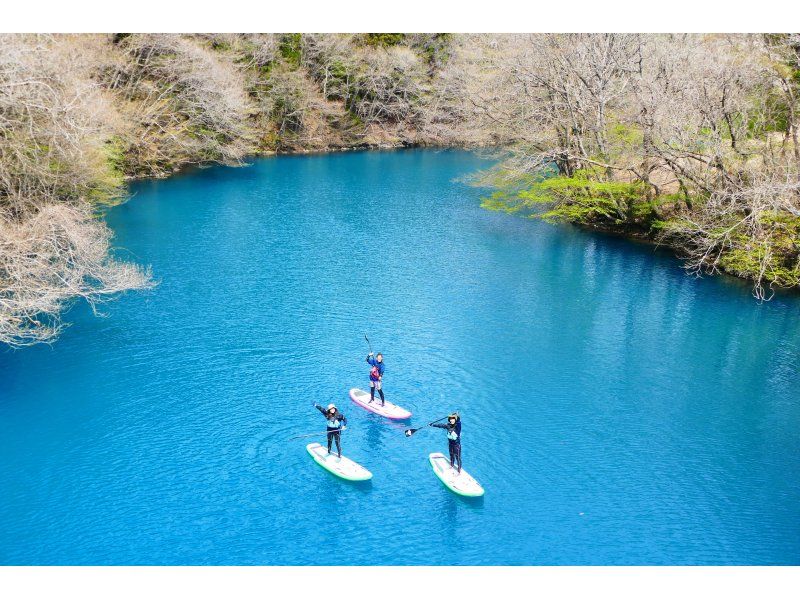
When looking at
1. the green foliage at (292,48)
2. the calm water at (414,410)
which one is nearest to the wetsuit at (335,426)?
the calm water at (414,410)

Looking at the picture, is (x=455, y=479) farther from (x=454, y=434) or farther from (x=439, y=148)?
(x=439, y=148)

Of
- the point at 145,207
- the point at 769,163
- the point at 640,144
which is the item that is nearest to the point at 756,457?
the point at 769,163

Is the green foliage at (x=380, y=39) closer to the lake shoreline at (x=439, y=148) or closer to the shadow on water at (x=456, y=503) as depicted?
the lake shoreline at (x=439, y=148)

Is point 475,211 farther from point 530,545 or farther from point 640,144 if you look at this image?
point 530,545

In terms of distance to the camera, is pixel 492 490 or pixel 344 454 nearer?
pixel 492 490

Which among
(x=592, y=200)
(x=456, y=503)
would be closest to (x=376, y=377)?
(x=456, y=503)

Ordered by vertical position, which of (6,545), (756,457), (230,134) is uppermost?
(230,134)

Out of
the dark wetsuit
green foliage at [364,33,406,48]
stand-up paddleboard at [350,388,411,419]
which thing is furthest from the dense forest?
green foliage at [364,33,406,48]
